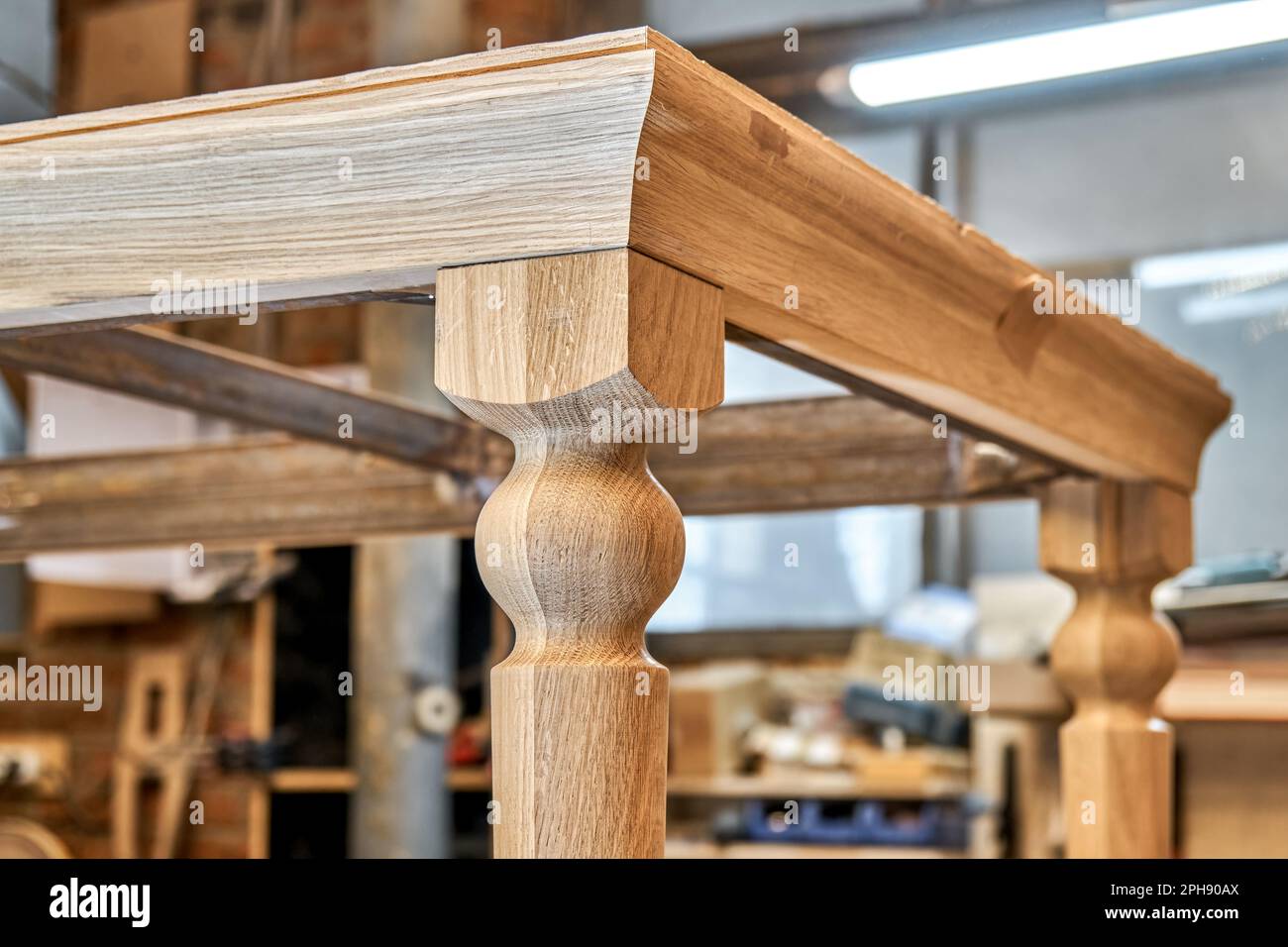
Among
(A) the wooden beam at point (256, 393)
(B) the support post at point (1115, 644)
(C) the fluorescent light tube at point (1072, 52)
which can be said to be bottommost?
(B) the support post at point (1115, 644)

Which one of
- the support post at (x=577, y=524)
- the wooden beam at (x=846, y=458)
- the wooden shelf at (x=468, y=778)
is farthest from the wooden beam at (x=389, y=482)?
the wooden shelf at (x=468, y=778)

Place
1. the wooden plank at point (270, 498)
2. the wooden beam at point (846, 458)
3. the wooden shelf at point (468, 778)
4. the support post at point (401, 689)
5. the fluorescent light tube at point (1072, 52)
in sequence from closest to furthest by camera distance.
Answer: the wooden beam at point (846, 458) < the wooden plank at point (270, 498) < the fluorescent light tube at point (1072, 52) < the support post at point (401, 689) < the wooden shelf at point (468, 778)

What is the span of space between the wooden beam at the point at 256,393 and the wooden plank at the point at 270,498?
5 cm

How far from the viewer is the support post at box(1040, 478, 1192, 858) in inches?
54.2

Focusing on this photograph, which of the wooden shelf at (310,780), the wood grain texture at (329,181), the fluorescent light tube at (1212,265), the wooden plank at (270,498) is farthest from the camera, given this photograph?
the wooden shelf at (310,780)

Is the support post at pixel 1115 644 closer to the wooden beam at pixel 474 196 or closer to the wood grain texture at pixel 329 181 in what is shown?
the wooden beam at pixel 474 196

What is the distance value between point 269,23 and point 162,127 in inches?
163

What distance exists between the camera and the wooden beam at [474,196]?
646 millimetres

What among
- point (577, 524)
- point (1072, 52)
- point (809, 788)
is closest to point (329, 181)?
point (577, 524)

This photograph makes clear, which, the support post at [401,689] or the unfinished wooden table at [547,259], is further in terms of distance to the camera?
the support post at [401,689]

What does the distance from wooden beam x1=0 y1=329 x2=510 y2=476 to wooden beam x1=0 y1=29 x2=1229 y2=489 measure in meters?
0.29

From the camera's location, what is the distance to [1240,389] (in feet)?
12.4

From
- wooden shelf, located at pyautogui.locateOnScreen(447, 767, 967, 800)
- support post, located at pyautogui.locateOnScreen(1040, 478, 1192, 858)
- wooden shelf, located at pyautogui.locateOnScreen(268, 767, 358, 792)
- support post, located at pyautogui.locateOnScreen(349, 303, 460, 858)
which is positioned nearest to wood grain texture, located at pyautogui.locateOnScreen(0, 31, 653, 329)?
support post, located at pyautogui.locateOnScreen(1040, 478, 1192, 858)

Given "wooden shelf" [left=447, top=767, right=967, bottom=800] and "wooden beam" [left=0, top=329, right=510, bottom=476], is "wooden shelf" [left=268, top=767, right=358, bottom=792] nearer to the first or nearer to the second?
"wooden shelf" [left=447, top=767, right=967, bottom=800]
